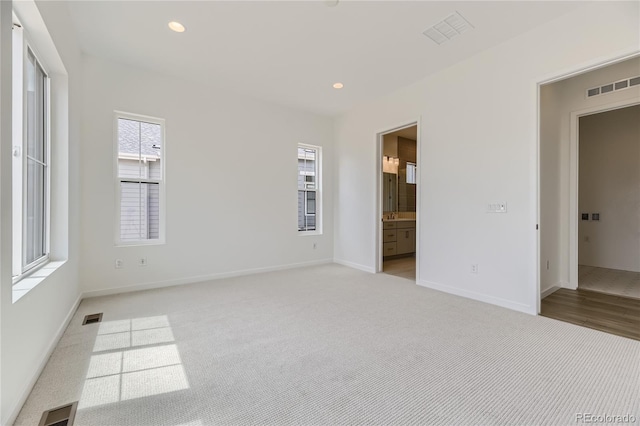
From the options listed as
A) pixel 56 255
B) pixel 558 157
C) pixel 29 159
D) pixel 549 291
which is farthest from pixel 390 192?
pixel 29 159

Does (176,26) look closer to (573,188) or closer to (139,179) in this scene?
(139,179)

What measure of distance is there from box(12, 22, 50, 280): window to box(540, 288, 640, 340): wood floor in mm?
4685

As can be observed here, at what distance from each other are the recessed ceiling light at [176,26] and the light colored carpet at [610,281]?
599cm

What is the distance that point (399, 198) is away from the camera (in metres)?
7.05

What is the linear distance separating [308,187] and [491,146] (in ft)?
10.7

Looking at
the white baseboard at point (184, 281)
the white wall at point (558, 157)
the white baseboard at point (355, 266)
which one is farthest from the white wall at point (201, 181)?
the white wall at point (558, 157)

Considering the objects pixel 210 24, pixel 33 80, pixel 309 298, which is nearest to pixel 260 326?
pixel 309 298

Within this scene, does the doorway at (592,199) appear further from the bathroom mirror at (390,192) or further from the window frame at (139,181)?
the window frame at (139,181)

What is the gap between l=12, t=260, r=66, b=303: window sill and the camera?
1.71m

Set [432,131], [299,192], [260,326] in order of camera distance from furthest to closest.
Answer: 1. [299,192]
2. [432,131]
3. [260,326]

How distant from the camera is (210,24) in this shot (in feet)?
9.29

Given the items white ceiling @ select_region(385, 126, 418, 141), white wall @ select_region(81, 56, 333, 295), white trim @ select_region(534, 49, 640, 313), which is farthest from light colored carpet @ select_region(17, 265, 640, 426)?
white ceiling @ select_region(385, 126, 418, 141)

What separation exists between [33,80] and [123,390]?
2506 millimetres

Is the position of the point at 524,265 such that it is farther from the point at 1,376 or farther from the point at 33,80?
the point at 33,80
